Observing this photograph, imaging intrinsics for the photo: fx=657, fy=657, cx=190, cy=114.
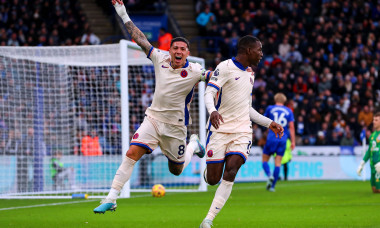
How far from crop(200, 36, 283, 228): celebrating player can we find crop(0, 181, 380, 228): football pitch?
37.0 inches

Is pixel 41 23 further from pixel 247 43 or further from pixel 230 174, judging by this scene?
pixel 230 174

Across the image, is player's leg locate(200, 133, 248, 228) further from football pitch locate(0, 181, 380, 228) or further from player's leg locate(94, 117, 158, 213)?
player's leg locate(94, 117, 158, 213)

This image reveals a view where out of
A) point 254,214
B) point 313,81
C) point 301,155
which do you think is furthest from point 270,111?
point 313,81

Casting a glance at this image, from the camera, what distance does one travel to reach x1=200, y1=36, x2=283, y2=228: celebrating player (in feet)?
24.3

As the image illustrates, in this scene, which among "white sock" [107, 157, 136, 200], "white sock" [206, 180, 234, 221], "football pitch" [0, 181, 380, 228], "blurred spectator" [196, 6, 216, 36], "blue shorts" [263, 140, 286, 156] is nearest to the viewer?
"white sock" [206, 180, 234, 221]

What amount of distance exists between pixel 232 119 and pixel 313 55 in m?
18.6

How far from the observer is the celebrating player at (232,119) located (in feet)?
24.3

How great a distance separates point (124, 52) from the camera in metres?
13.0

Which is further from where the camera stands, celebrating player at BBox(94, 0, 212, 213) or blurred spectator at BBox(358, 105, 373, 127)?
blurred spectator at BBox(358, 105, 373, 127)

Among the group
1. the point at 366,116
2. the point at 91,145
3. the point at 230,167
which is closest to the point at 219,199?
the point at 230,167

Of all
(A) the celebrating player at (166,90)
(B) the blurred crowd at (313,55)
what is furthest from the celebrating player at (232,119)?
(B) the blurred crowd at (313,55)

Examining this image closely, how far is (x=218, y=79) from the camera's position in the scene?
24.5 feet

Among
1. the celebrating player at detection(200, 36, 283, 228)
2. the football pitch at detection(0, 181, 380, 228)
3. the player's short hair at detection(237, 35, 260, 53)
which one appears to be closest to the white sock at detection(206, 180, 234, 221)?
the celebrating player at detection(200, 36, 283, 228)

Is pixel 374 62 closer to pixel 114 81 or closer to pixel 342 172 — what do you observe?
pixel 342 172
